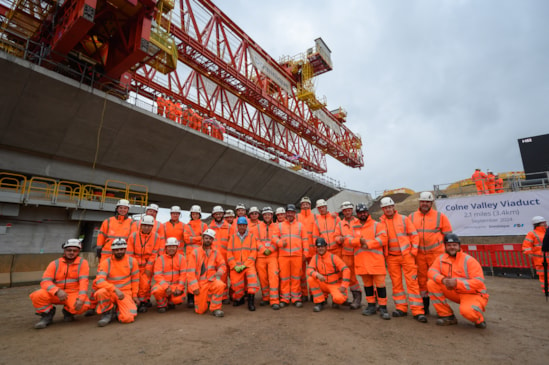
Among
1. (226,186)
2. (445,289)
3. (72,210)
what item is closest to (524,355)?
(445,289)

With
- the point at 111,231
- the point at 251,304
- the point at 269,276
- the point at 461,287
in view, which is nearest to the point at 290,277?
the point at 269,276

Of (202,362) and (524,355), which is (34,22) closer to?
(202,362)

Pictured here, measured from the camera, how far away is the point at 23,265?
7891 mm

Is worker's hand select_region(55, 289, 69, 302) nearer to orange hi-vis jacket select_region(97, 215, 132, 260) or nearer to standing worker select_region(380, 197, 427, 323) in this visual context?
orange hi-vis jacket select_region(97, 215, 132, 260)

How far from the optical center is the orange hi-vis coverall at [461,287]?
355 centimetres

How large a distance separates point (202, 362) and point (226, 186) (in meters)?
14.7

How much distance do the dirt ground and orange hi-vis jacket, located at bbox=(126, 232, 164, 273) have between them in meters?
0.90

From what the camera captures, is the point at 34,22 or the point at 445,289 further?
the point at 34,22

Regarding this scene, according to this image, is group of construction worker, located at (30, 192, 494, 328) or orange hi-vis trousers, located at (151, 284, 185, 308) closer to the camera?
group of construction worker, located at (30, 192, 494, 328)

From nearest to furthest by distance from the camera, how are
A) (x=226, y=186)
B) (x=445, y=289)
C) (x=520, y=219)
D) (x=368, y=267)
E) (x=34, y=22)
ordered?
(x=445, y=289), (x=368, y=267), (x=520, y=219), (x=34, y=22), (x=226, y=186)

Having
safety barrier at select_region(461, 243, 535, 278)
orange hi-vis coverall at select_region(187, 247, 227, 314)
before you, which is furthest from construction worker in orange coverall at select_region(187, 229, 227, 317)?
safety barrier at select_region(461, 243, 535, 278)

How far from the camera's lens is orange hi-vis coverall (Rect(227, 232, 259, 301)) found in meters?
5.12

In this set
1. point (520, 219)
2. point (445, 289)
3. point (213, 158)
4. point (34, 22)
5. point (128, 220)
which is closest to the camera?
point (445, 289)

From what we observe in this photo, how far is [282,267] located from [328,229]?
3.94 feet
